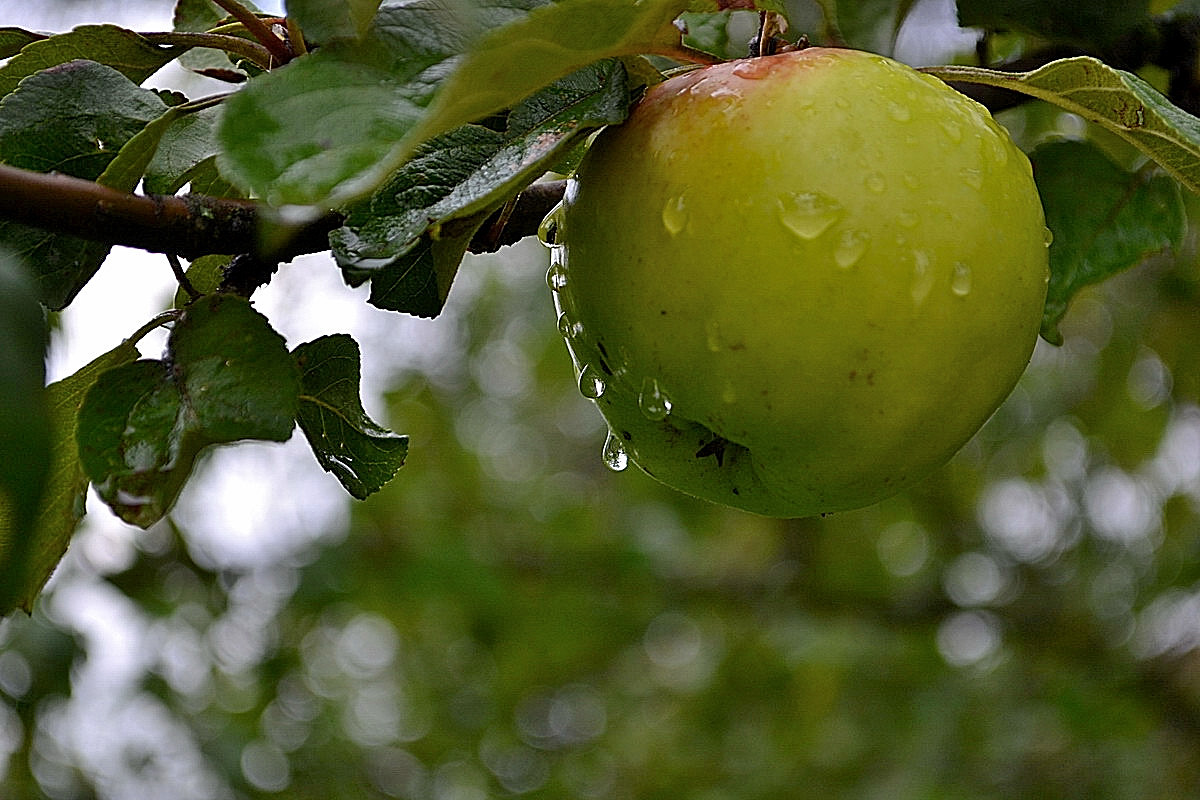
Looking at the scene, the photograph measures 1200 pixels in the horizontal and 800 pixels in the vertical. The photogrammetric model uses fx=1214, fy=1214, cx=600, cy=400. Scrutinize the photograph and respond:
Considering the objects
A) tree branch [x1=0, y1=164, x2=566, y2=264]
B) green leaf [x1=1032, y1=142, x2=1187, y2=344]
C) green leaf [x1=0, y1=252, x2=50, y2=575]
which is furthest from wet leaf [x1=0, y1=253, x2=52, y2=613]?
green leaf [x1=1032, y1=142, x2=1187, y2=344]

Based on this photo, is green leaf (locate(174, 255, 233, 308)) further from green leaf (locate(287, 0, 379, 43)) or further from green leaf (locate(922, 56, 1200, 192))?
green leaf (locate(922, 56, 1200, 192))

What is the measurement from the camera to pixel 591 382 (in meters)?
0.55

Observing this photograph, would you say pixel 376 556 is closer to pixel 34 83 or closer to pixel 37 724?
pixel 37 724

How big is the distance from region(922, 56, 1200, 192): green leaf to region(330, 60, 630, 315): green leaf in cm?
17

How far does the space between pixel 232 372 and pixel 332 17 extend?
5.2 inches

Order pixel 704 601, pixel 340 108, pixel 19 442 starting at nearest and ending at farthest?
pixel 19 442 < pixel 340 108 < pixel 704 601

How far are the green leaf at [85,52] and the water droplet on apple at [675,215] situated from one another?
0.90 feet

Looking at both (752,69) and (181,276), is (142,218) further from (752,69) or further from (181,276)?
(752,69)

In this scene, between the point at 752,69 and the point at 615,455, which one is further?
the point at 615,455

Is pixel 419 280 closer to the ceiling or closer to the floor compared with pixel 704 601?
closer to the ceiling

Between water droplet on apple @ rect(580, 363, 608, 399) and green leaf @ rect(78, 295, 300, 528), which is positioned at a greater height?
green leaf @ rect(78, 295, 300, 528)

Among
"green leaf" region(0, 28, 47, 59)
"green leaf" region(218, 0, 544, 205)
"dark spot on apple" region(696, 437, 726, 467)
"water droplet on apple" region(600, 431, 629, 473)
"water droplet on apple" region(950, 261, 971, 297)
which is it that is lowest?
"water droplet on apple" region(600, 431, 629, 473)

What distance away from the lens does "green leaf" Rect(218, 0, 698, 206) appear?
37 centimetres

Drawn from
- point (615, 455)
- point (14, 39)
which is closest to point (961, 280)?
point (615, 455)
